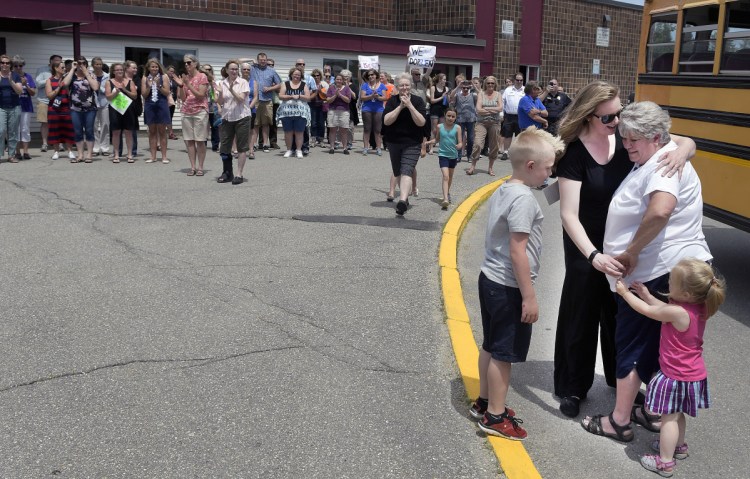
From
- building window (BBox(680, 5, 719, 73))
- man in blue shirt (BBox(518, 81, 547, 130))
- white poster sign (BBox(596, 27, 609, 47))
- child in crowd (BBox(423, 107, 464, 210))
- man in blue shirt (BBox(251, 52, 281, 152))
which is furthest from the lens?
white poster sign (BBox(596, 27, 609, 47))

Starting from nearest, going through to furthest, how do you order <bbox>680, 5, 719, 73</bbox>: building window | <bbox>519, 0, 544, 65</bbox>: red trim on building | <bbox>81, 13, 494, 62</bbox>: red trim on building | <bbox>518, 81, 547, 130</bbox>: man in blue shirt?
<bbox>680, 5, 719, 73</bbox>: building window < <bbox>518, 81, 547, 130</bbox>: man in blue shirt < <bbox>81, 13, 494, 62</bbox>: red trim on building < <bbox>519, 0, 544, 65</bbox>: red trim on building

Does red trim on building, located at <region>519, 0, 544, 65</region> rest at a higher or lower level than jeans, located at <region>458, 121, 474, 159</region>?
higher

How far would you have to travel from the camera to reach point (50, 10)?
16297 mm

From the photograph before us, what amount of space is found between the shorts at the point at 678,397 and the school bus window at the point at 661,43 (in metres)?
4.82

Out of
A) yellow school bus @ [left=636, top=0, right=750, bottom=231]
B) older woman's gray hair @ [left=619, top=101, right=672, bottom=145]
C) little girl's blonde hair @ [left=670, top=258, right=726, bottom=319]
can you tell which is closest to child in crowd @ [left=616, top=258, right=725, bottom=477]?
little girl's blonde hair @ [left=670, top=258, right=726, bottom=319]

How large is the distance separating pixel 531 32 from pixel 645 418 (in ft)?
98.6

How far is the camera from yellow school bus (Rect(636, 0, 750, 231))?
252 inches

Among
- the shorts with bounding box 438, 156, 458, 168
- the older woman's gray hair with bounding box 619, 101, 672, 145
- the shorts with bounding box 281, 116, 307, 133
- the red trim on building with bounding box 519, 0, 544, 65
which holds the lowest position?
the shorts with bounding box 438, 156, 458, 168

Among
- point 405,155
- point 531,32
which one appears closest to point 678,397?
point 405,155

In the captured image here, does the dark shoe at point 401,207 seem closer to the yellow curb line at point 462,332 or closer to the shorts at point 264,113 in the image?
the yellow curb line at point 462,332

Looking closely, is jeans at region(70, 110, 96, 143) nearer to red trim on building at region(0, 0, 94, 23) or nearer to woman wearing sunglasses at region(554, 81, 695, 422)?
red trim on building at region(0, 0, 94, 23)

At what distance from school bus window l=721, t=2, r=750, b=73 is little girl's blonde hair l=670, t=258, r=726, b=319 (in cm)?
336

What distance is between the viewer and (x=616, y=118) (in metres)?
4.16

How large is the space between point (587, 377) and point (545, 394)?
311 mm
